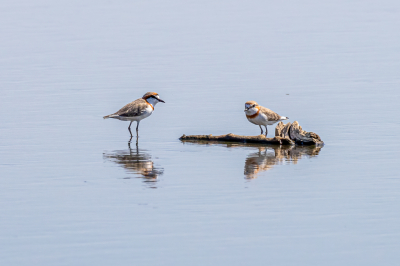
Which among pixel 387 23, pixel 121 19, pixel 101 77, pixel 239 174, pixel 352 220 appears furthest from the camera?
pixel 121 19

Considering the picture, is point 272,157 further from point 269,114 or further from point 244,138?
point 269,114

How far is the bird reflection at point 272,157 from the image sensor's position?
47.5 feet

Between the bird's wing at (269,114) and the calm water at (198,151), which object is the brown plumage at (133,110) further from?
the bird's wing at (269,114)

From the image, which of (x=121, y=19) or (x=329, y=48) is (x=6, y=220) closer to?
(x=329, y=48)

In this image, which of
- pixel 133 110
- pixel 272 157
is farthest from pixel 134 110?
pixel 272 157

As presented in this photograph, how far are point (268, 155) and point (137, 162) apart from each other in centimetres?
271

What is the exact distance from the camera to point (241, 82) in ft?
82.8

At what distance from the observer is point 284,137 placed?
1697 cm

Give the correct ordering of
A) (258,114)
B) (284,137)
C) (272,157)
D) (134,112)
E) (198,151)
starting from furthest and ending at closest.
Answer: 1. (134,112)
2. (258,114)
3. (284,137)
4. (198,151)
5. (272,157)

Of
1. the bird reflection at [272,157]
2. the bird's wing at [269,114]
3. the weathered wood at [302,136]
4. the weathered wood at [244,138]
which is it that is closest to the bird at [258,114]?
the bird's wing at [269,114]

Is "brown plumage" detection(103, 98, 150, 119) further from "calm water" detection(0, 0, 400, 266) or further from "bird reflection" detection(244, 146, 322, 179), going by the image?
"bird reflection" detection(244, 146, 322, 179)

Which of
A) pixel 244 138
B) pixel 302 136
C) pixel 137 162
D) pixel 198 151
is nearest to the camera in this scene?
pixel 137 162

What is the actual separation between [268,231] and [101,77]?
686 inches

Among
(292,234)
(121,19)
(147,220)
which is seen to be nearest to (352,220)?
(292,234)
